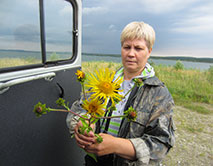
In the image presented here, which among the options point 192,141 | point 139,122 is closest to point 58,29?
point 139,122

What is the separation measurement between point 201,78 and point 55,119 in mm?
8640

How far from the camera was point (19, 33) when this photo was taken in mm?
1177

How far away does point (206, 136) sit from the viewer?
11.9ft

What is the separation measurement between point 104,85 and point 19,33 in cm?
93

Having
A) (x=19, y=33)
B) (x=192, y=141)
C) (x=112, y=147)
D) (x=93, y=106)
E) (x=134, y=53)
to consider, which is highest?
(x=19, y=33)

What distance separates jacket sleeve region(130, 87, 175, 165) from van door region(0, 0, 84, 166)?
782 mm

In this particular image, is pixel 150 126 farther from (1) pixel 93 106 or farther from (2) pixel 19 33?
(2) pixel 19 33

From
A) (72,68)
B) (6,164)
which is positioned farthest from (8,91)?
(72,68)

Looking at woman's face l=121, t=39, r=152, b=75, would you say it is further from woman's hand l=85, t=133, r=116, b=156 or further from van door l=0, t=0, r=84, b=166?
van door l=0, t=0, r=84, b=166

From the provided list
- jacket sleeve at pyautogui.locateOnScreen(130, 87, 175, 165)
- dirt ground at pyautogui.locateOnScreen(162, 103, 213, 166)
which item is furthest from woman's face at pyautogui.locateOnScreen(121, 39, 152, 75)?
dirt ground at pyautogui.locateOnScreen(162, 103, 213, 166)

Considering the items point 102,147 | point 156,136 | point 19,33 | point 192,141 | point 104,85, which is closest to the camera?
point 104,85

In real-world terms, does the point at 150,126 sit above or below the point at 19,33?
below

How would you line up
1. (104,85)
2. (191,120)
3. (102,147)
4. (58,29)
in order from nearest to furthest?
(104,85) < (102,147) < (58,29) < (191,120)

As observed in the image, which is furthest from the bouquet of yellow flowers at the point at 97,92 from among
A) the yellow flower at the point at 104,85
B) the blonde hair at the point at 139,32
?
the blonde hair at the point at 139,32
